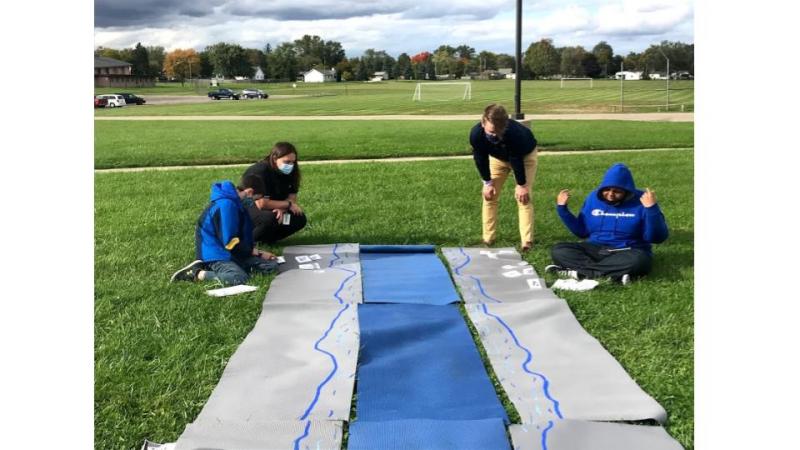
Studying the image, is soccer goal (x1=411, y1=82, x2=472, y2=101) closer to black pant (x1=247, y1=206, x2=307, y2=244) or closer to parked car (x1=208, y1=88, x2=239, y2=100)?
parked car (x1=208, y1=88, x2=239, y2=100)

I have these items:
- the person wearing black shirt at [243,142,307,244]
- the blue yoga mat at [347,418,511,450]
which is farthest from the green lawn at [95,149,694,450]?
the blue yoga mat at [347,418,511,450]

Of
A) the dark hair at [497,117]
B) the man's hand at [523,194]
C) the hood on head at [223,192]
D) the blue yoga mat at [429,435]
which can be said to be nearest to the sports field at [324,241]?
the blue yoga mat at [429,435]

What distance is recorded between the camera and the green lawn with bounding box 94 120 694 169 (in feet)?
50.3

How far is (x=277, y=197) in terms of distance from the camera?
7477mm

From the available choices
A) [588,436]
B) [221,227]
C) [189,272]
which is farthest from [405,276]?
[588,436]

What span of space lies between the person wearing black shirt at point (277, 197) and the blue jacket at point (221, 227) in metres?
0.70

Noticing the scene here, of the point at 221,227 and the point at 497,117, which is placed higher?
the point at 497,117

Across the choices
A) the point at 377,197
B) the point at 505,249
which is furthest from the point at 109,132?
the point at 505,249

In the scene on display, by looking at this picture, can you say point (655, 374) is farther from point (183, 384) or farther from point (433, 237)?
point (433, 237)

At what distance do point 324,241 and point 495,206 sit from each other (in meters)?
1.83

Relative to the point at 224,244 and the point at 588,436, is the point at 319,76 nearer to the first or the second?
the point at 224,244

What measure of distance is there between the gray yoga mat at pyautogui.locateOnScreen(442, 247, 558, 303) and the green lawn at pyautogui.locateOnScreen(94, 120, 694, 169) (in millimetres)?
8242

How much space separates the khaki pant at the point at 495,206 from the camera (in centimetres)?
743

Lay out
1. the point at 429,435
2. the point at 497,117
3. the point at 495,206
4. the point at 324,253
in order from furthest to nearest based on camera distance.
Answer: the point at 495,206 < the point at 324,253 < the point at 497,117 < the point at 429,435
